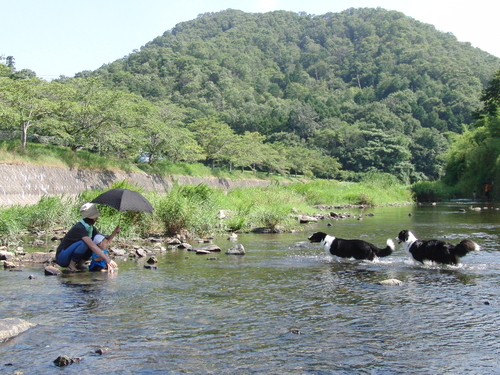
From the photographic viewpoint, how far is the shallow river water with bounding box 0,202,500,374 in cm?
545

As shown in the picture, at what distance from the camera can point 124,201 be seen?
443 inches

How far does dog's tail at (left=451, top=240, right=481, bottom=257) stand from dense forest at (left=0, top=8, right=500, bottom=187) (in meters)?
21.6

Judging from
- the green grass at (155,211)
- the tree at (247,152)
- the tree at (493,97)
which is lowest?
the green grass at (155,211)

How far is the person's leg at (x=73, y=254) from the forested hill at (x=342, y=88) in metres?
35.9

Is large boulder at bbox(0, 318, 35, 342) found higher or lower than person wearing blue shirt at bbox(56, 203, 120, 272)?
lower

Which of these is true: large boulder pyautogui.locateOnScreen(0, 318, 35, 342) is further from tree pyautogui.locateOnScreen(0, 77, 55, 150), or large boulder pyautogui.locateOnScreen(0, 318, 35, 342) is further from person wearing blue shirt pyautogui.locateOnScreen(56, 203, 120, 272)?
tree pyautogui.locateOnScreen(0, 77, 55, 150)

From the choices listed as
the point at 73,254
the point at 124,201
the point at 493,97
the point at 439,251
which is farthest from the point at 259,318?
the point at 493,97

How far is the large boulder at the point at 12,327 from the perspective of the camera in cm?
609

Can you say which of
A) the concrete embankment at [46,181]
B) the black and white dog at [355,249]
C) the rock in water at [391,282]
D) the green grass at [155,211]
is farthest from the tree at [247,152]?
the rock in water at [391,282]

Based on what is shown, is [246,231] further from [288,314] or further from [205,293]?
[288,314]

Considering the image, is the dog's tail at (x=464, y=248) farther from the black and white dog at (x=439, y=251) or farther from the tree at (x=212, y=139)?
the tree at (x=212, y=139)

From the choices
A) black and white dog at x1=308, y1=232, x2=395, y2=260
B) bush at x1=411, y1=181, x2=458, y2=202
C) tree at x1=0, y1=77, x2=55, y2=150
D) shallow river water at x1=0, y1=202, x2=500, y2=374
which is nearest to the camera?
shallow river water at x1=0, y1=202, x2=500, y2=374

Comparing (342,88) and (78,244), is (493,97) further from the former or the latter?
(342,88)

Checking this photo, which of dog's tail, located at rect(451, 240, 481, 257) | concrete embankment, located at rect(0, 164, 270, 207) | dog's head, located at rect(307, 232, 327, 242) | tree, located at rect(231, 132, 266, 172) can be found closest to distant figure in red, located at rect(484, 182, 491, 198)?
tree, located at rect(231, 132, 266, 172)
